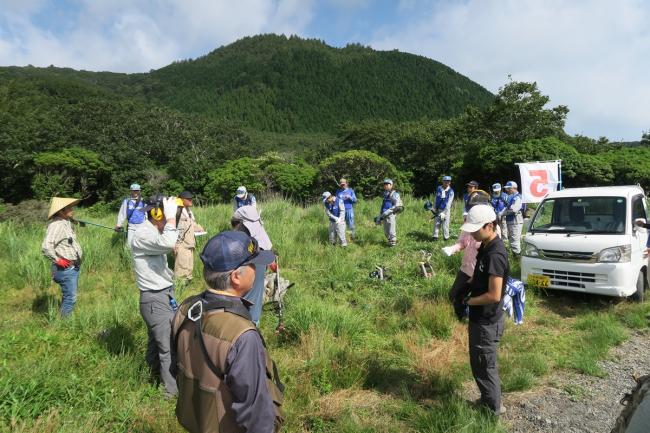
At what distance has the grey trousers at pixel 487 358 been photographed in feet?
9.70

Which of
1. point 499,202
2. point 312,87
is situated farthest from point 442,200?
point 312,87

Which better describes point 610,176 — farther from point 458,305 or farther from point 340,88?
point 340,88

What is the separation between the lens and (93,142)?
33.6 meters

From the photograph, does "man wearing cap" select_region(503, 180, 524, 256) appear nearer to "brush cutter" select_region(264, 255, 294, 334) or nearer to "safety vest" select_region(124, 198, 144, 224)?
"brush cutter" select_region(264, 255, 294, 334)

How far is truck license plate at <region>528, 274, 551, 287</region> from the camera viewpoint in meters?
5.60

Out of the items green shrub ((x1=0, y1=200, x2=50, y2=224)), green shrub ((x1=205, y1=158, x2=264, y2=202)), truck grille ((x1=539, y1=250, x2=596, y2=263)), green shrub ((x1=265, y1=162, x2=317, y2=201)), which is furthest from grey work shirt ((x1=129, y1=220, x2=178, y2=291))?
green shrub ((x1=265, y1=162, x2=317, y2=201))

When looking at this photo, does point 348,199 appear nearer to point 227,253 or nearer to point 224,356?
point 227,253

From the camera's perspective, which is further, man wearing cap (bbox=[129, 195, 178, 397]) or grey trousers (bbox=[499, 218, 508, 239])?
grey trousers (bbox=[499, 218, 508, 239])

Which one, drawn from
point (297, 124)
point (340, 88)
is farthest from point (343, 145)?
point (340, 88)

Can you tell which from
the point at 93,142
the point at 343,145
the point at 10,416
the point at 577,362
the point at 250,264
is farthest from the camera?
the point at 343,145

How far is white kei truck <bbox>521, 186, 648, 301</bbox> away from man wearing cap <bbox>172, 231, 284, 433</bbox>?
5.25 m

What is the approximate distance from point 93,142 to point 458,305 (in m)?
37.9

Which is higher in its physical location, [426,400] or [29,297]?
[29,297]

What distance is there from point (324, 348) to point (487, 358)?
1712mm
